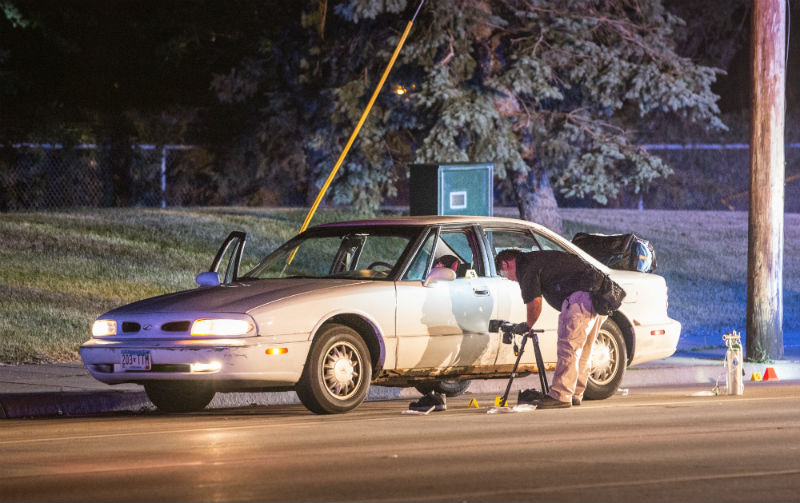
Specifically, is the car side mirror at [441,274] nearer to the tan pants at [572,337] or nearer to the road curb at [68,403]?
the tan pants at [572,337]

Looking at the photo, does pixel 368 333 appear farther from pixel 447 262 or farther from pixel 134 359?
pixel 134 359

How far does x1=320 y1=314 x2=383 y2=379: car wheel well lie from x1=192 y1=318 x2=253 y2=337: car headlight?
0.78m

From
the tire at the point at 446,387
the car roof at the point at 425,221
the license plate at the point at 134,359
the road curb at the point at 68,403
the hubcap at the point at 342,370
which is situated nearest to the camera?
the license plate at the point at 134,359

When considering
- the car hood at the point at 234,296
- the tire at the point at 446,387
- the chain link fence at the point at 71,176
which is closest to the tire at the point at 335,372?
the car hood at the point at 234,296

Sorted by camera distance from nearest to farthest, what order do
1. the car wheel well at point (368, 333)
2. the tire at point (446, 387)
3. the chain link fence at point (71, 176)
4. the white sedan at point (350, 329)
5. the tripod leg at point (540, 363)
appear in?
1. the white sedan at point (350, 329)
2. the car wheel well at point (368, 333)
3. the tripod leg at point (540, 363)
4. the tire at point (446, 387)
5. the chain link fence at point (71, 176)

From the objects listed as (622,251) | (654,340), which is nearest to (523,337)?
(654,340)

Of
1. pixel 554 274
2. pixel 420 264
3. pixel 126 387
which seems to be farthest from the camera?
pixel 126 387

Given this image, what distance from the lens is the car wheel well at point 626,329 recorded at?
13.6 metres

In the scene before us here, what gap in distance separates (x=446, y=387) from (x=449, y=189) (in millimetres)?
4418

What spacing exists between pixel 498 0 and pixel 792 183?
14539mm

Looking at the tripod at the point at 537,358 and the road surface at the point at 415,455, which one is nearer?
the road surface at the point at 415,455

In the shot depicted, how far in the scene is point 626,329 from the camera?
1376 centimetres

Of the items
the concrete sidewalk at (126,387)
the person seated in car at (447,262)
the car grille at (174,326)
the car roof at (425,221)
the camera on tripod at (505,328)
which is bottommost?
the concrete sidewalk at (126,387)

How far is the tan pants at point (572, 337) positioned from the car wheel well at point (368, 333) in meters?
1.47
